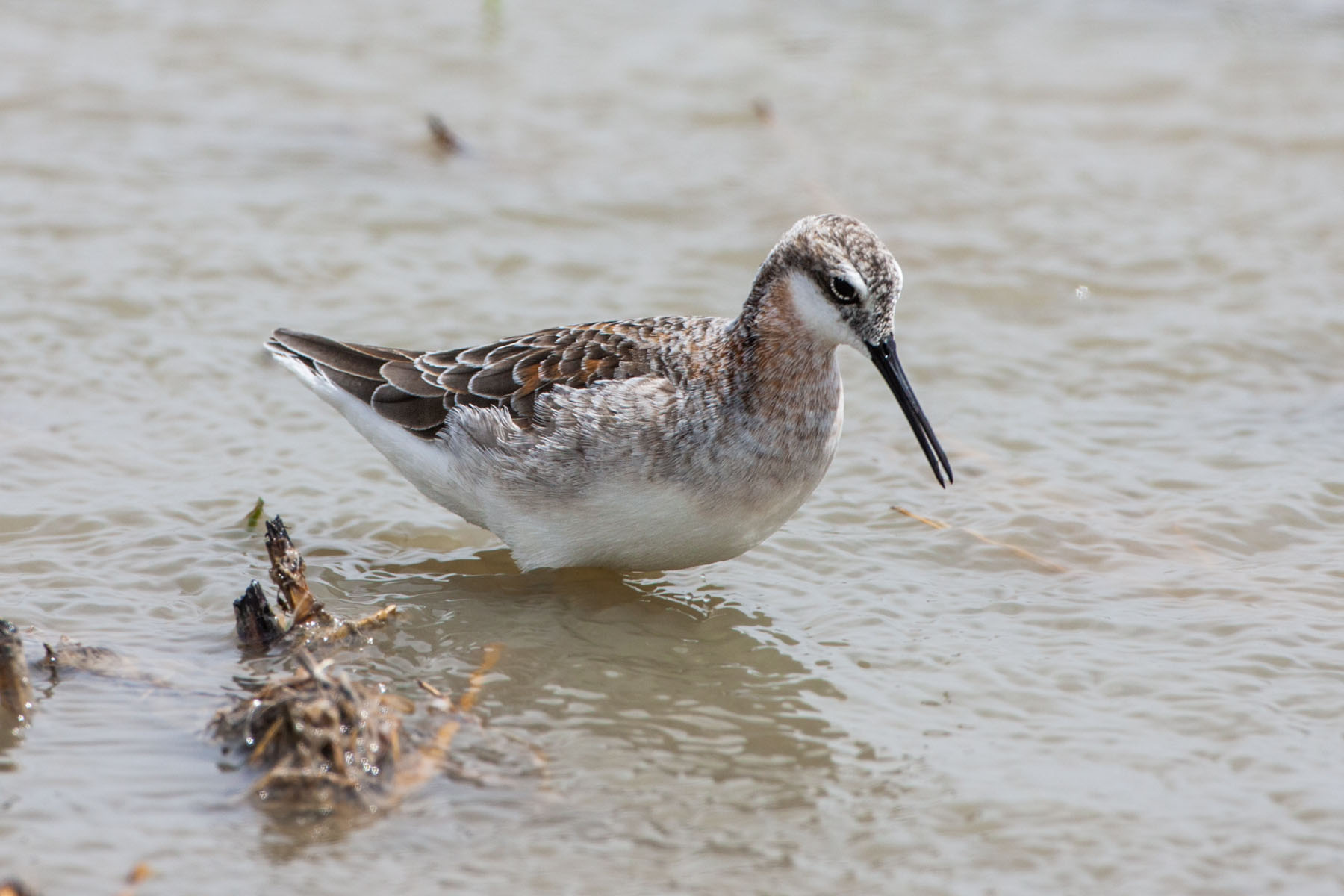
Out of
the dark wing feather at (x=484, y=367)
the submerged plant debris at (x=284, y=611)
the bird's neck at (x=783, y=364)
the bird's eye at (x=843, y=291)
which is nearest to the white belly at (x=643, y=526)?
the bird's neck at (x=783, y=364)

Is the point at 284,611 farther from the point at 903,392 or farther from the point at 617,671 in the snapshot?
the point at 903,392

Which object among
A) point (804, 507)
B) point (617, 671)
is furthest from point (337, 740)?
point (804, 507)

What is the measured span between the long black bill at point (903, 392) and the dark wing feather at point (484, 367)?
37.3 inches

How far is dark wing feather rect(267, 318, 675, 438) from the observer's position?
6941mm

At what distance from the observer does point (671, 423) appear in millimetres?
6613

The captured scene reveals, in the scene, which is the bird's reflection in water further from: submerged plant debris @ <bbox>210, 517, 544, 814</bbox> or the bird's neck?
the bird's neck

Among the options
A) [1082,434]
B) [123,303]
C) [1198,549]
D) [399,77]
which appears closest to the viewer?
[1198,549]

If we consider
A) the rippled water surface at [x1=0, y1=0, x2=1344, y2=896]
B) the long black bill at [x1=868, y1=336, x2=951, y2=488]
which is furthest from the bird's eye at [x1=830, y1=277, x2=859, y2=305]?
the rippled water surface at [x1=0, y1=0, x2=1344, y2=896]

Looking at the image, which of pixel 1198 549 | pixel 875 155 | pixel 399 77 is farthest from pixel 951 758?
pixel 399 77

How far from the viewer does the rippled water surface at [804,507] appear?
507 cm

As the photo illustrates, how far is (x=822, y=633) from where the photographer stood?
6555 mm

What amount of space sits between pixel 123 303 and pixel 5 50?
4635 millimetres

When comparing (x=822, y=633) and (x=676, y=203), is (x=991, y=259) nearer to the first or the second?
(x=676, y=203)

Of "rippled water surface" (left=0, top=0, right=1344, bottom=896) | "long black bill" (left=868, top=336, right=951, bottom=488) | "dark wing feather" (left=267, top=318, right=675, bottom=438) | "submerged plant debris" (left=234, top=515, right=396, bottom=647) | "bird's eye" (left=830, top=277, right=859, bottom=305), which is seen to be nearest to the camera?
"rippled water surface" (left=0, top=0, right=1344, bottom=896)
